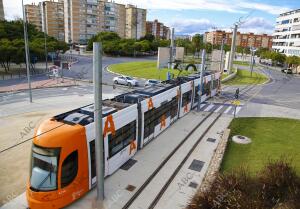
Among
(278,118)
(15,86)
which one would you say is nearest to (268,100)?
(278,118)

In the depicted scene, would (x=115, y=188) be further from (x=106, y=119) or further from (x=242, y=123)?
(x=242, y=123)

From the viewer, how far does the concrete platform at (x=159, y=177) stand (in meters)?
10.4

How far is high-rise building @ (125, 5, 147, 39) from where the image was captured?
126 m

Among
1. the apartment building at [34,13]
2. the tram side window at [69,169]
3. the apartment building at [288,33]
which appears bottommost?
the tram side window at [69,169]

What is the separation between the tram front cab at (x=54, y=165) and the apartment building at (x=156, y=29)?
6441 inches

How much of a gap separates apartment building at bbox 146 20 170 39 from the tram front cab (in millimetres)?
163607

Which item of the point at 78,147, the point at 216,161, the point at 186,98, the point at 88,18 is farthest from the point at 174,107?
the point at 88,18

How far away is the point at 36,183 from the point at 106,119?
3582 mm

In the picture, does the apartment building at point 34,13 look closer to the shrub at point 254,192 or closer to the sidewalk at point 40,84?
the sidewalk at point 40,84

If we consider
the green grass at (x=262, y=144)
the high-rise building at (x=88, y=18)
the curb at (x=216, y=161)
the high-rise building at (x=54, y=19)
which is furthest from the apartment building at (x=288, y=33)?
the high-rise building at (x=54, y=19)

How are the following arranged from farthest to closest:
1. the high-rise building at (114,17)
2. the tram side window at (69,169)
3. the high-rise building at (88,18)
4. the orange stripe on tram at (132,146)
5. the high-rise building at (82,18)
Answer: the high-rise building at (114,17), the high-rise building at (88,18), the high-rise building at (82,18), the orange stripe on tram at (132,146), the tram side window at (69,169)

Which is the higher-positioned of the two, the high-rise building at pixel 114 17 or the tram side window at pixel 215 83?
the high-rise building at pixel 114 17

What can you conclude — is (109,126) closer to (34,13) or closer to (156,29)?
(34,13)

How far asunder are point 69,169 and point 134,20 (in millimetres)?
126753
